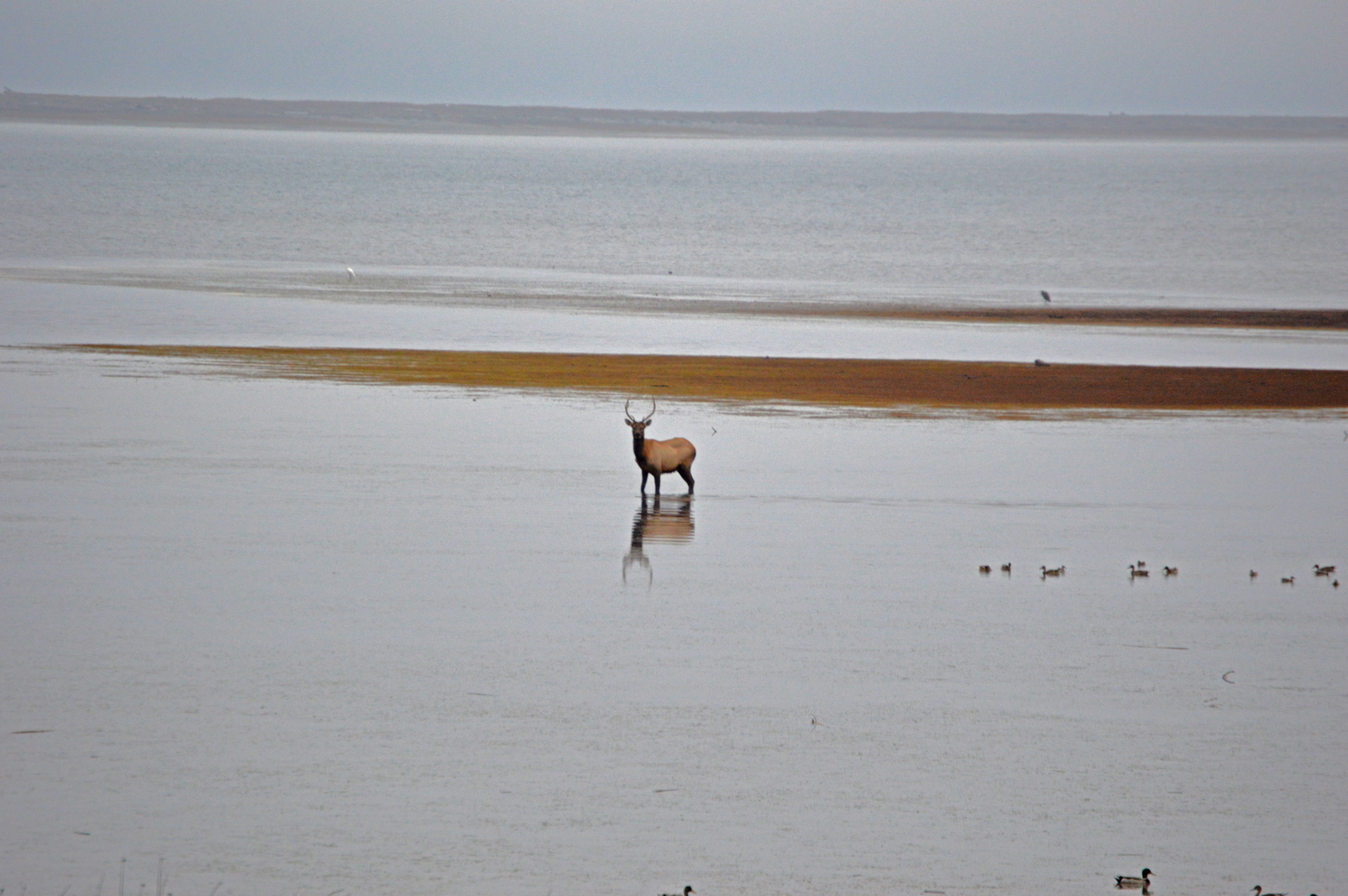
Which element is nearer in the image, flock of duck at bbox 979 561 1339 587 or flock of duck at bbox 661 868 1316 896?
flock of duck at bbox 661 868 1316 896

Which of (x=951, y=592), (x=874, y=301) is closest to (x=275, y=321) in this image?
(x=874, y=301)

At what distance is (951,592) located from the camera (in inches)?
559

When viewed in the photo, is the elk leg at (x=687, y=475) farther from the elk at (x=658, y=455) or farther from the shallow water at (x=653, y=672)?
the shallow water at (x=653, y=672)

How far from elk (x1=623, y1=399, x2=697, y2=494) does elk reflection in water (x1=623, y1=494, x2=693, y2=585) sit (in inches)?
10.1

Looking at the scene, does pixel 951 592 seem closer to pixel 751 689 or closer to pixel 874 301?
pixel 751 689

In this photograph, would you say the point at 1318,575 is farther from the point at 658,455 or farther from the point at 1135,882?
the point at 1135,882

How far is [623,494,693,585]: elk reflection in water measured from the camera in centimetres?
1516

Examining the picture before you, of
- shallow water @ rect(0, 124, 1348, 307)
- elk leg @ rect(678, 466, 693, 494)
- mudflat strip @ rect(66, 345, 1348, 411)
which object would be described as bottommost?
elk leg @ rect(678, 466, 693, 494)

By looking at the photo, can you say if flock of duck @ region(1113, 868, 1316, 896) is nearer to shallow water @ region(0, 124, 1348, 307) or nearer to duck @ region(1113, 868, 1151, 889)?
duck @ region(1113, 868, 1151, 889)

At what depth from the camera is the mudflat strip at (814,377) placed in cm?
2692

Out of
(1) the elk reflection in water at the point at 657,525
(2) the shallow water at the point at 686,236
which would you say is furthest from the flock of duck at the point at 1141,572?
(2) the shallow water at the point at 686,236

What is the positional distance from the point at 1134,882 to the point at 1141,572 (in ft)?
21.9

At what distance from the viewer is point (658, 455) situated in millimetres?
17672

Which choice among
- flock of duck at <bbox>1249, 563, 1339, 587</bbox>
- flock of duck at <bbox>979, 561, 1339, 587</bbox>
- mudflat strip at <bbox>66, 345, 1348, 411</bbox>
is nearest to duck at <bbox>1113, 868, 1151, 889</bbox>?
flock of duck at <bbox>979, 561, 1339, 587</bbox>
